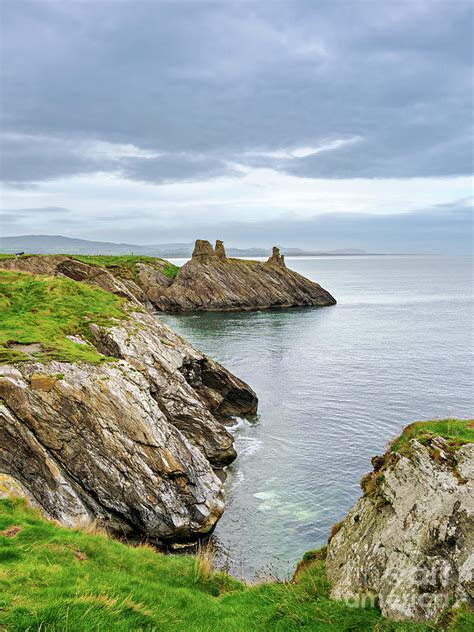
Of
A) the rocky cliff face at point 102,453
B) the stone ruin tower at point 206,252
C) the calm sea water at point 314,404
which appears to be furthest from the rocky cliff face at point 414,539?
the stone ruin tower at point 206,252

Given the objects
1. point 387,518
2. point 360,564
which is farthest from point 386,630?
point 387,518

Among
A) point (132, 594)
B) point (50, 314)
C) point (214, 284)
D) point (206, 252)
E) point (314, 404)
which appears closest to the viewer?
point (132, 594)

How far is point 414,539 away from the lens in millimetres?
13977

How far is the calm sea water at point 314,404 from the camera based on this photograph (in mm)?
29547

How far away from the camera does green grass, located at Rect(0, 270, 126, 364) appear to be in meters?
29.2

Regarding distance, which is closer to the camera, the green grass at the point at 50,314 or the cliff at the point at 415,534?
the cliff at the point at 415,534

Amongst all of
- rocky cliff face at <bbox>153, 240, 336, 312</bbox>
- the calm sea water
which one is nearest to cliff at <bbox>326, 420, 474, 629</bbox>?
the calm sea water

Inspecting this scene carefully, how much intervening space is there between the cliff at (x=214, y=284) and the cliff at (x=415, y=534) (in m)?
114

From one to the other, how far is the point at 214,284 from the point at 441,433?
120 metres

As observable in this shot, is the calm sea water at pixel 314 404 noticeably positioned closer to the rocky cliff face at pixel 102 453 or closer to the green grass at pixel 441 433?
the rocky cliff face at pixel 102 453

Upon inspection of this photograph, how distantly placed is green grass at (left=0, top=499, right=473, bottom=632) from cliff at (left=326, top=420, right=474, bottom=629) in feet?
1.74

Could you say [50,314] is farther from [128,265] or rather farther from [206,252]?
[128,265]

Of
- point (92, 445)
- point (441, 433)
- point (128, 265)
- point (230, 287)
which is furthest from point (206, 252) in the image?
point (441, 433)

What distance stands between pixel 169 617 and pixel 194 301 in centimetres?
11957
